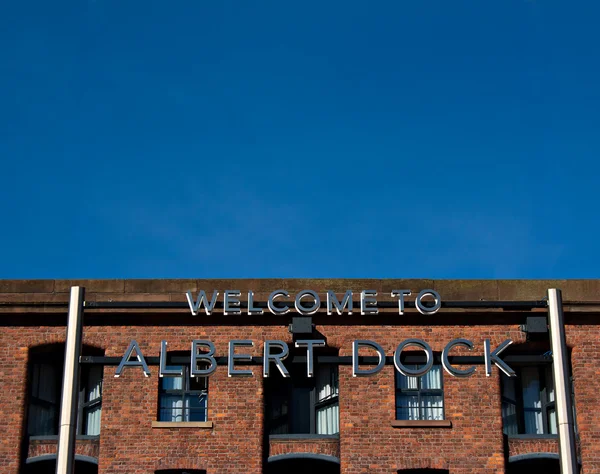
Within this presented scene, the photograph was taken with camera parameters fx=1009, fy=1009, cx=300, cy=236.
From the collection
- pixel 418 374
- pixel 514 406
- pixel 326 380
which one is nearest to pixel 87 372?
pixel 326 380

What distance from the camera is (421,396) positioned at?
83.4 feet

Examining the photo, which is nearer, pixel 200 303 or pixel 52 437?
pixel 200 303

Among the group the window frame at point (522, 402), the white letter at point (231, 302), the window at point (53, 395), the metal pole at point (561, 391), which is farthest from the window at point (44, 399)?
the metal pole at point (561, 391)

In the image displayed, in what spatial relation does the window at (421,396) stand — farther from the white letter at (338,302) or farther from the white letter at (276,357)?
the white letter at (276,357)

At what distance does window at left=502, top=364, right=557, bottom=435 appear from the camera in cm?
2561

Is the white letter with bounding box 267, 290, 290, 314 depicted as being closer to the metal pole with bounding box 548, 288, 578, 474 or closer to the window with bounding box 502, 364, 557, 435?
the window with bounding box 502, 364, 557, 435

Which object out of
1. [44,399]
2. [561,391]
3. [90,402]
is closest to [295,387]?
[90,402]

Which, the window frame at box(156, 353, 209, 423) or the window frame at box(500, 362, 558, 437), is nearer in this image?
the window frame at box(156, 353, 209, 423)

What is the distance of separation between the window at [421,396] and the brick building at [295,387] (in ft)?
0.09

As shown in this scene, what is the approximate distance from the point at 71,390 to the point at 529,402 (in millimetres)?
11794

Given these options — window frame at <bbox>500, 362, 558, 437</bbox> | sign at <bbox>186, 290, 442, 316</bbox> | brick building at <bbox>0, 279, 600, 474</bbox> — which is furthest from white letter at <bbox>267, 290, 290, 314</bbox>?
window frame at <bbox>500, 362, 558, 437</bbox>

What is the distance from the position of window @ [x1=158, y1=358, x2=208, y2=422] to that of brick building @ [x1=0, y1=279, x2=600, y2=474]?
28 mm

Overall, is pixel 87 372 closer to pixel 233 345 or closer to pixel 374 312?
pixel 233 345

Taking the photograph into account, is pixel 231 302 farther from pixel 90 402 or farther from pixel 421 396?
pixel 421 396
